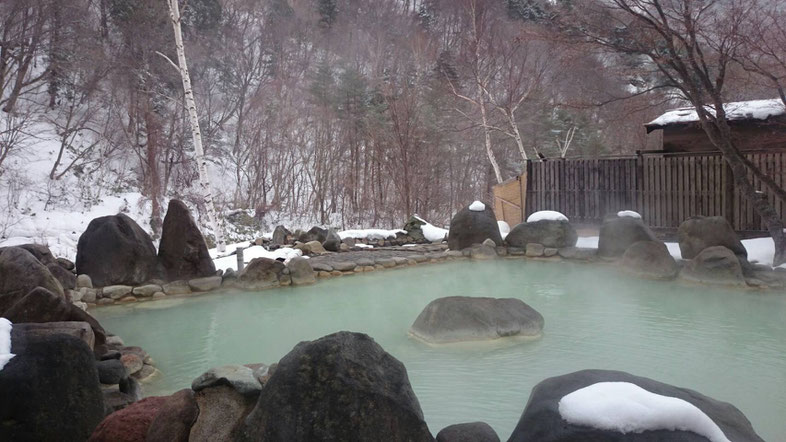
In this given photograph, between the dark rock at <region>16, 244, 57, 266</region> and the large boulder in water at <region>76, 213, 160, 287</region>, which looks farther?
the large boulder in water at <region>76, 213, 160, 287</region>

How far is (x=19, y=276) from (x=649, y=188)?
11257 millimetres

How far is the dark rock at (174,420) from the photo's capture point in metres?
2.90

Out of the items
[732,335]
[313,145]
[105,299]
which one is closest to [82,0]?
[313,145]

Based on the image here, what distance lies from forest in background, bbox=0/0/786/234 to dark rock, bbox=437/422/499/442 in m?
10.4

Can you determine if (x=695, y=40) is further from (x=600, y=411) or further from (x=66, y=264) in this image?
(x=66, y=264)

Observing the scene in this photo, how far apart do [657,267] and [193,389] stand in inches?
295

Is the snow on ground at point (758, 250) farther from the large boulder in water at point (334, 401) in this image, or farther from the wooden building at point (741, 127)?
the large boulder in water at point (334, 401)

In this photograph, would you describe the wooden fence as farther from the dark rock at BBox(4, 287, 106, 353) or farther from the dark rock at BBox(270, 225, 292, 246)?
the dark rock at BBox(4, 287, 106, 353)

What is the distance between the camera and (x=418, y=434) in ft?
8.57

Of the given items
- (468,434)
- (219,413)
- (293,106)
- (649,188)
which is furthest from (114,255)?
Answer: (293,106)

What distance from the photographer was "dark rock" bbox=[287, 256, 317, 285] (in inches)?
344

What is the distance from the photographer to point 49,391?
2.91 m

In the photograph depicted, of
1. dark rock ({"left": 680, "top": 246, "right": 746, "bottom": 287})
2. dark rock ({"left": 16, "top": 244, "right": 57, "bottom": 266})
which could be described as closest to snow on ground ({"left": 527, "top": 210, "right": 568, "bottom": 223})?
dark rock ({"left": 680, "top": 246, "right": 746, "bottom": 287})

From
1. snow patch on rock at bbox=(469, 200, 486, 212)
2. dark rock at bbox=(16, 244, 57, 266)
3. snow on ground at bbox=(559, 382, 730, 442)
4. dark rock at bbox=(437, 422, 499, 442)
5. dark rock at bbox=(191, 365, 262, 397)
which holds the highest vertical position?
snow patch on rock at bbox=(469, 200, 486, 212)
